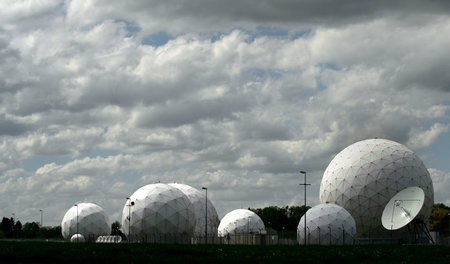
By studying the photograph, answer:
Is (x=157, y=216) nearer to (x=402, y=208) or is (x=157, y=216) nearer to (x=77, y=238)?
(x=77, y=238)

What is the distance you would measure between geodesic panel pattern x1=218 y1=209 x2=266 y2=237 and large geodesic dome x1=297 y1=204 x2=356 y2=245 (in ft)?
78.0

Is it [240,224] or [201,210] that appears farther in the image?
[201,210]

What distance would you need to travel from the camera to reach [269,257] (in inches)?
1400

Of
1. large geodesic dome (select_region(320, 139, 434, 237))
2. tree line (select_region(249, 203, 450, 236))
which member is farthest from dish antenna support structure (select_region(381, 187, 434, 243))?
tree line (select_region(249, 203, 450, 236))

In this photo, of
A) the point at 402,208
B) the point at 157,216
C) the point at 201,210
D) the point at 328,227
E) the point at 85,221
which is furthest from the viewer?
the point at 201,210

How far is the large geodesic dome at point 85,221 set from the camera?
98.1 m

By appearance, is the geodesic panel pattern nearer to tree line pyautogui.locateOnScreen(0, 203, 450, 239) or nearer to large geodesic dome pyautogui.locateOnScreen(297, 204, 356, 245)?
large geodesic dome pyautogui.locateOnScreen(297, 204, 356, 245)

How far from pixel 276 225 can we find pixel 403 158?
272 ft

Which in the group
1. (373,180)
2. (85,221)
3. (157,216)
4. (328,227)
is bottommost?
(328,227)

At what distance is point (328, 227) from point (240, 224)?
93.4 ft

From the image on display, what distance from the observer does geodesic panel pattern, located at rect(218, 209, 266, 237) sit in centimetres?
10038

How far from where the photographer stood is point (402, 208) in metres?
80.9

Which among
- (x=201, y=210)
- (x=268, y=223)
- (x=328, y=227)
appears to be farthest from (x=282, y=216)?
(x=328, y=227)

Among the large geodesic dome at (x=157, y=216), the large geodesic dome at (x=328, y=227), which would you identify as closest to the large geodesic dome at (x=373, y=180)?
the large geodesic dome at (x=328, y=227)
